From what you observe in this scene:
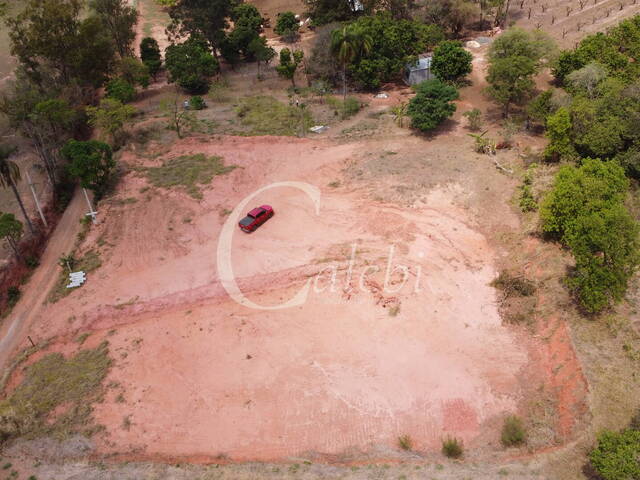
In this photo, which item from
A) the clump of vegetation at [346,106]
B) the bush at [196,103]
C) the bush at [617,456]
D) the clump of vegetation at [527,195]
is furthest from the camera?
the bush at [196,103]

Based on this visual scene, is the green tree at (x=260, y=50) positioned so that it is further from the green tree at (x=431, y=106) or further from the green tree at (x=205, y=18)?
the green tree at (x=431, y=106)

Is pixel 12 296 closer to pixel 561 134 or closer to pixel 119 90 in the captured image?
pixel 119 90

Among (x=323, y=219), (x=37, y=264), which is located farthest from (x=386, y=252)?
(x=37, y=264)

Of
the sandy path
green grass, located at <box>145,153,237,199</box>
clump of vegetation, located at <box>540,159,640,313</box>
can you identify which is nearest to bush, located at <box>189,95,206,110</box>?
green grass, located at <box>145,153,237,199</box>

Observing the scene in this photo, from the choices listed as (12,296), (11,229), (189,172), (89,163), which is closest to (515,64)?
(189,172)

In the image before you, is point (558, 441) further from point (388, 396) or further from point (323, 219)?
point (323, 219)

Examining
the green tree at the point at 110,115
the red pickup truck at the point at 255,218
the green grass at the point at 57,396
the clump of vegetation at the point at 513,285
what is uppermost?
the green tree at the point at 110,115

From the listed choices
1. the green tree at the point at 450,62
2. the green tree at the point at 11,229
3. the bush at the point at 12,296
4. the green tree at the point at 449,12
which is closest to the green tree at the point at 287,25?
the green tree at the point at 449,12
